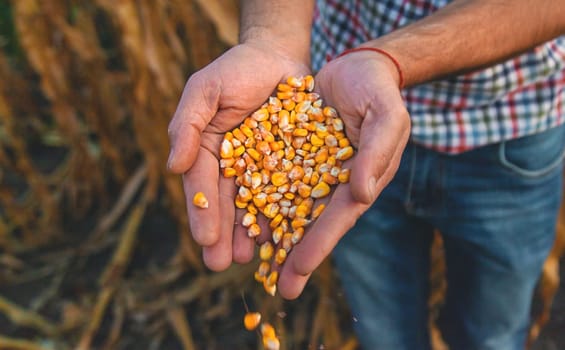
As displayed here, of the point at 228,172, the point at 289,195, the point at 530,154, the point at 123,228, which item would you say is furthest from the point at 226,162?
the point at 123,228

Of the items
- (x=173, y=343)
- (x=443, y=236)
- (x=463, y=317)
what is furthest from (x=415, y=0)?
(x=173, y=343)

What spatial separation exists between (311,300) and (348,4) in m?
1.10

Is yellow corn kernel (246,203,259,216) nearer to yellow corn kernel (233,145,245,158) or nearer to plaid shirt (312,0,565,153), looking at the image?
yellow corn kernel (233,145,245,158)

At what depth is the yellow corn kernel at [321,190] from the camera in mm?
921

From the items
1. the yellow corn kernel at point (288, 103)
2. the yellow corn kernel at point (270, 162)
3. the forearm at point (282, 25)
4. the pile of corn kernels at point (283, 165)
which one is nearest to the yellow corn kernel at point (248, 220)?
the pile of corn kernels at point (283, 165)

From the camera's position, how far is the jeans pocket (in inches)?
42.7

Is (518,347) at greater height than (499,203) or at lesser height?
lesser

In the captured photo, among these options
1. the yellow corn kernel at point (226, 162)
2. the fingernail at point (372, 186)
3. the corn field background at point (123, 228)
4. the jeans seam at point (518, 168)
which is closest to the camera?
the fingernail at point (372, 186)

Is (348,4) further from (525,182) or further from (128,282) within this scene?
(128,282)

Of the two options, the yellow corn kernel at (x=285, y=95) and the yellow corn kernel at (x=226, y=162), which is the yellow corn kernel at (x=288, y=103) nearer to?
the yellow corn kernel at (x=285, y=95)

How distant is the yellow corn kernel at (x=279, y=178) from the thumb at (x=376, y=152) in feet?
0.67

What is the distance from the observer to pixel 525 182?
1103 millimetres

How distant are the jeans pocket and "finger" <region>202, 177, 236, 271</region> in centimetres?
51

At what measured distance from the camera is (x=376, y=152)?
0.79 meters
